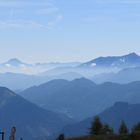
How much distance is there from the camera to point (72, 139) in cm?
11112

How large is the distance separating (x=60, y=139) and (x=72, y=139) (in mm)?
26466

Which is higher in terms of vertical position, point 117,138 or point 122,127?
point 122,127

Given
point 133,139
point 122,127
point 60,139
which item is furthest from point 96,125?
point 60,139

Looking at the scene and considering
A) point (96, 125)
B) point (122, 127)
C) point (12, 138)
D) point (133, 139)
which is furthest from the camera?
point (122, 127)

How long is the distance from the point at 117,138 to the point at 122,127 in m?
60.0

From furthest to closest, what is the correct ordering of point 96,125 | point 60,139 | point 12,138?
point 96,125
point 60,139
point 12,138

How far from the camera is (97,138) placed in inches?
4186

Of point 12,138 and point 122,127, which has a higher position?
point 122,127

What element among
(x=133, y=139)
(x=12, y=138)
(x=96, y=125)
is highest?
(x=96, y=125)

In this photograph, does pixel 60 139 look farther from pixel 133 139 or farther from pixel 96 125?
pixel 96 125

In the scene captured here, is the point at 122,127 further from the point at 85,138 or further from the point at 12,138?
the point at 12,138

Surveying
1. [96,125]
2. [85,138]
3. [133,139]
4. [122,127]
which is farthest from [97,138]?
[122,127]

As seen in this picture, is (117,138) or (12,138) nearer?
(12,138)

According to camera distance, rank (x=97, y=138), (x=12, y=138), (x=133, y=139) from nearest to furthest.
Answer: (x=12, y=138) → (x=133, y=139) → (x=97, y=138)
